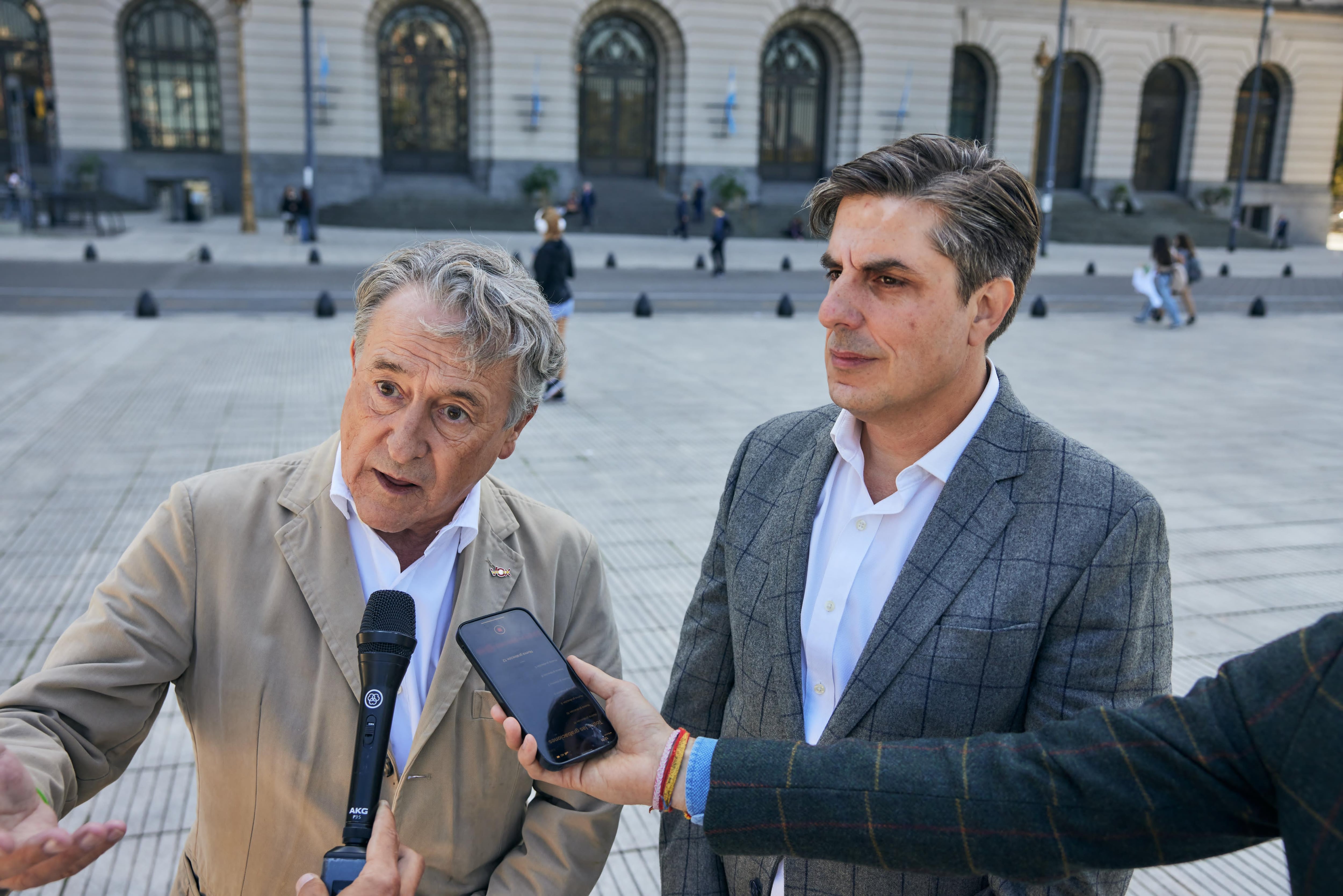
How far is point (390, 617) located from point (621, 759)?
46cm

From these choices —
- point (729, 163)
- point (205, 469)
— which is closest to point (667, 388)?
point (205, 469)

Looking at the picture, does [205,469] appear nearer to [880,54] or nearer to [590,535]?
[590,535]

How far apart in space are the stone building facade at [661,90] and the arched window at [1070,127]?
0.10 metres

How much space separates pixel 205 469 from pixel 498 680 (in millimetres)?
6554

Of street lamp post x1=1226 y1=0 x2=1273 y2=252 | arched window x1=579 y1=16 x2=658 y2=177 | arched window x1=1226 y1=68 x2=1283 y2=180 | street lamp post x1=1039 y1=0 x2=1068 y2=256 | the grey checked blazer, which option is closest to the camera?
the grey checked blazer

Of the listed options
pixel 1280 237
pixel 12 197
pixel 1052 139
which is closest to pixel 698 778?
pixel 12 197

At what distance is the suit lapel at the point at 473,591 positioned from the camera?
211 cm

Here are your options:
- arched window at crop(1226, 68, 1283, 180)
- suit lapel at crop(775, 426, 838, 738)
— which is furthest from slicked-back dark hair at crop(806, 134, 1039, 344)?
arched window at crop(1226, 68, 1283, 180)

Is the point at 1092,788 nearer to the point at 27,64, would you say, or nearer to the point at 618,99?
the point at 618,99

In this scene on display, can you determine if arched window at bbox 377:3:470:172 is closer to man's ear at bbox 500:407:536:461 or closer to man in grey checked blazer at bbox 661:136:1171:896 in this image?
man's ear at bbox 500:407:536:461

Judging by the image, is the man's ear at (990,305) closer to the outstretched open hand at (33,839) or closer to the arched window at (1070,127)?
the outstretched open hand at (33,839)

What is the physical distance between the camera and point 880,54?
40969 millimetres

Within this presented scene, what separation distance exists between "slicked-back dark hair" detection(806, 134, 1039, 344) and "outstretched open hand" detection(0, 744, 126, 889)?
1686 mm

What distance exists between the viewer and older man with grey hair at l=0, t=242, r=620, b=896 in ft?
6.86
